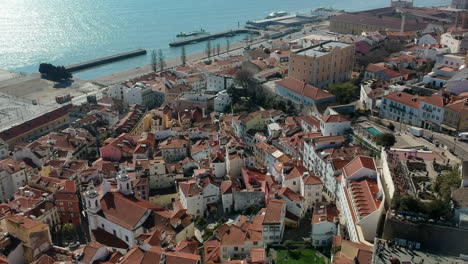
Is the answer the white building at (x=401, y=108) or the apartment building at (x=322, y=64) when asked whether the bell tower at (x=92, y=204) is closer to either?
the white building at (x=401, y=108)

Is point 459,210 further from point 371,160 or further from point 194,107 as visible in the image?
point 194,107

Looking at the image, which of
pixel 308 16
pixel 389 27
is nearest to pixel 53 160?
pixel 389 27

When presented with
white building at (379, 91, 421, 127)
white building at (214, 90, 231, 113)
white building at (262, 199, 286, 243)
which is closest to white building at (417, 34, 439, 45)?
white building at (379, 91, 421, 127)

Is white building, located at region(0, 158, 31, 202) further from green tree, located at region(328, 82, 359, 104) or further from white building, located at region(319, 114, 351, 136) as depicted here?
green tree, located at region(328, 82, 359, 104)

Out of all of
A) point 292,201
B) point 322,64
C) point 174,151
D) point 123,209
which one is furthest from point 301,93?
point 123,209

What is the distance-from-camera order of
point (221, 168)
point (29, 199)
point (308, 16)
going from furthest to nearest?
point (308, 16) → point (221, 168) → point (29, 199)

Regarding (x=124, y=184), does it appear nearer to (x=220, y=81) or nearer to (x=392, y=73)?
(x=220, y=81)
